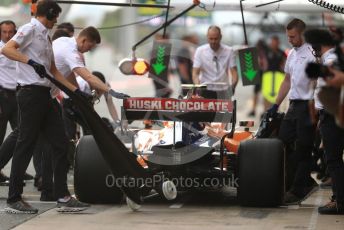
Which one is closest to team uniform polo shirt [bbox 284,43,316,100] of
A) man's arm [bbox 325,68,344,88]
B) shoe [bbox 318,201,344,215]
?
shoe [bbox 318,201,344,215]

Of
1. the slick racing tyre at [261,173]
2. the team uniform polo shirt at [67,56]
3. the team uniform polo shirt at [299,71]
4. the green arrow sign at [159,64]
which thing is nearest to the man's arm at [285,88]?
the team uniform polo shirt at [299,71]

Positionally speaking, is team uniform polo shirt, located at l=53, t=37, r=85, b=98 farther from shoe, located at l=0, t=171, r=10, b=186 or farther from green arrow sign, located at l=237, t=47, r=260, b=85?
green arrow sign, located at l=237, t=47, r=260, b=85

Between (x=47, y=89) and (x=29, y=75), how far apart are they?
0.22 meters

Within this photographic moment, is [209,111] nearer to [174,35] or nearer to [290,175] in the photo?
[290,175]

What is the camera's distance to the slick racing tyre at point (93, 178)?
10.3m

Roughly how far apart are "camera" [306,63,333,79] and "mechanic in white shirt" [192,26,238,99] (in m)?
6.68

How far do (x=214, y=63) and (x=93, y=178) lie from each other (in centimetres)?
422

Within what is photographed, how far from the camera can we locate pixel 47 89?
9.93 meters

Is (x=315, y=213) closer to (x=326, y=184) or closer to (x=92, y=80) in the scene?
(x=326, y=184)

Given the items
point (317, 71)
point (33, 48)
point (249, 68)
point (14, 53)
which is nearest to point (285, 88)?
point (249, 68)

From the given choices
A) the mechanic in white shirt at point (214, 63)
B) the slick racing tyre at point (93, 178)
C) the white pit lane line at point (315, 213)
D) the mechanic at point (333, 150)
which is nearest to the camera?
the white pit lane line at point (315, 213)

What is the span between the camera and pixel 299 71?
35.8ft

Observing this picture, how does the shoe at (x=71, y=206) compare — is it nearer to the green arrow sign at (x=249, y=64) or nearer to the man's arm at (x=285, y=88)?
the man's arm at (x=285, y=88)

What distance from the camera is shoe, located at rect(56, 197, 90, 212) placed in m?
9.97
